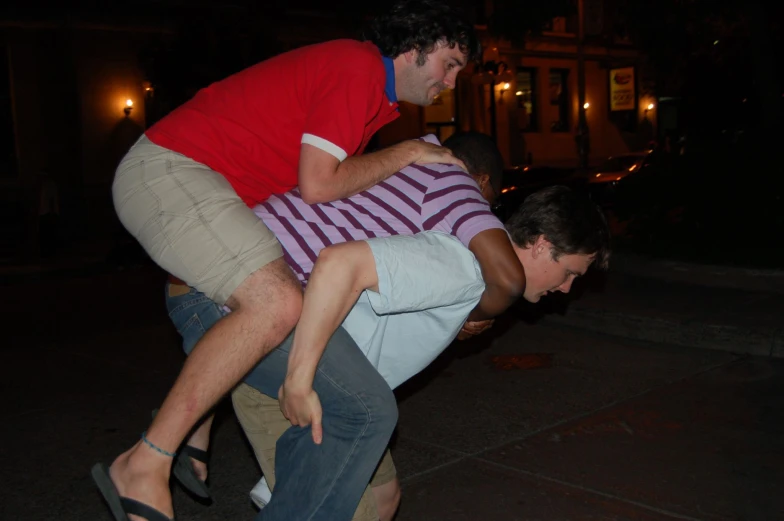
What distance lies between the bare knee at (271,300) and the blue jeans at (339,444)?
15 centimetres

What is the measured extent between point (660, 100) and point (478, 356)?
34.8 m

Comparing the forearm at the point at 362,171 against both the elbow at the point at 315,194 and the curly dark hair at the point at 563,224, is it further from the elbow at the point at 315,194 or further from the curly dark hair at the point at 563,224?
the curly dark hair at the point at 563,224

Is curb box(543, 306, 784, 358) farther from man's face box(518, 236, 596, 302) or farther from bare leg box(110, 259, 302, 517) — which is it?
bare leg box(110, 259, 302, 517)

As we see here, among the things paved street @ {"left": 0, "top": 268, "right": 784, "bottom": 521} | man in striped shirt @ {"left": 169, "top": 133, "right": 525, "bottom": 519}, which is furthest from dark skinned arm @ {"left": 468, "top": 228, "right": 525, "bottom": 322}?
paved street @ {"left": 0, "top": 268, "right": 784, "bottom": 521}

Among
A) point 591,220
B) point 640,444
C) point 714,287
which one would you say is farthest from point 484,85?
point 591,220

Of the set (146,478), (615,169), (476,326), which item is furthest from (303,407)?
(615,169)

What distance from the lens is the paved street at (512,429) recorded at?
4277 millimetres

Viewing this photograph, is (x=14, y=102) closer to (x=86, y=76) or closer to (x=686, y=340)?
(x=86, y=76)

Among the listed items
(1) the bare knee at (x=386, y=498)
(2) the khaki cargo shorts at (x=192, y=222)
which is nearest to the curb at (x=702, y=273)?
(1) the bare knee at (x=386, y=498)

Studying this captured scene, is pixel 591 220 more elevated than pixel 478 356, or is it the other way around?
pixel 591 220

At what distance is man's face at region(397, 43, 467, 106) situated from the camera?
305cm

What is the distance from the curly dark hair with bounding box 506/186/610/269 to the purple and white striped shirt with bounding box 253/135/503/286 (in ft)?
0.54

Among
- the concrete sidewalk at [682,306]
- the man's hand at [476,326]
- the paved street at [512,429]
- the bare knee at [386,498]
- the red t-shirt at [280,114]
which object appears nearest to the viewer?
the red t-shirt at [280,114]

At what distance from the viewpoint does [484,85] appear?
28.7 meters
